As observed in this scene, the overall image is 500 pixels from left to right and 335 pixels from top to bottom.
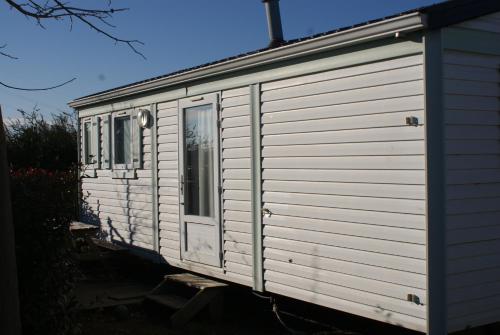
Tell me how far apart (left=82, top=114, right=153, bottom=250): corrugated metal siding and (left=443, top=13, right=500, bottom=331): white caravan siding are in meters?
4.93

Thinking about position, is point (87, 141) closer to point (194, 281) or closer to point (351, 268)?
point (194, 281)

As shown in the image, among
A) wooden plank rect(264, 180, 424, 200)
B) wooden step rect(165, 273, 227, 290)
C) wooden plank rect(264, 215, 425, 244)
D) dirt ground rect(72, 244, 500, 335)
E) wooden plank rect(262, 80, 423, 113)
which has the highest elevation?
wooden plank rect(262, 80, 423, 113)

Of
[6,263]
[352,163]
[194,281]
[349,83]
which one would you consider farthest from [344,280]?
[6,263]

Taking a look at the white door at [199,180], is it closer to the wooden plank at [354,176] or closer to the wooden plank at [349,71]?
the wooden plank at [354,176]

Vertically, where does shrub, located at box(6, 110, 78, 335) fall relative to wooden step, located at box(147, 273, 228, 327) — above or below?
above

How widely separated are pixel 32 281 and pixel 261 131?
274 centimetres

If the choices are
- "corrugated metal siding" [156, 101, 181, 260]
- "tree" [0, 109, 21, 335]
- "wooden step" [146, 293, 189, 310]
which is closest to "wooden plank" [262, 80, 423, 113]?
"corrugated metal siding" [156, 101, 181, 260]

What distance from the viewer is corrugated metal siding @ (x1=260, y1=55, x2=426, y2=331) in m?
4.96

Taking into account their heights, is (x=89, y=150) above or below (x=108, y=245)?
above

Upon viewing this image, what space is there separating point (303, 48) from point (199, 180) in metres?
2.46

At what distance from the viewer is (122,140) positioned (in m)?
9.80

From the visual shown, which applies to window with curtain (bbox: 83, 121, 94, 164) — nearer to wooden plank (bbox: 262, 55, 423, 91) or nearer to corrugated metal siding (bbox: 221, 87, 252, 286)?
corrugated metal siding (bbox: 221, 87, 252, 286)

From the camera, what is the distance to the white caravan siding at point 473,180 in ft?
16.0

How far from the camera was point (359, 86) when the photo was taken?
213 inches
